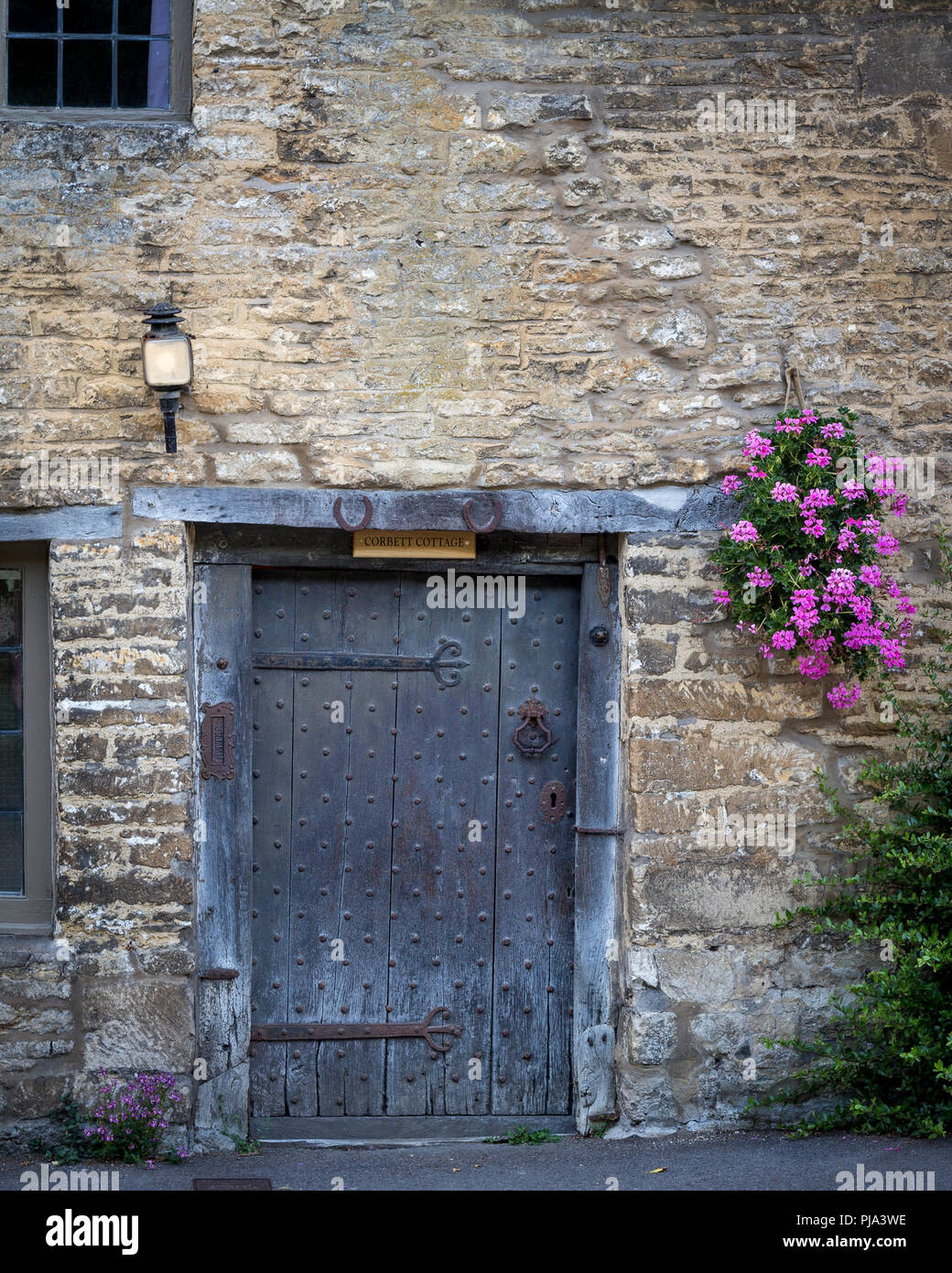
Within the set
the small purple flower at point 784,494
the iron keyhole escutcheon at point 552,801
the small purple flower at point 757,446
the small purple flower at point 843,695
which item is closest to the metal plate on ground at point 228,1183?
the iron keyhole escutcheon at point 552,801

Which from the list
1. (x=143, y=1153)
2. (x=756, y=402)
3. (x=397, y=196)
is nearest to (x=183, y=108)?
(x=397, y=196)

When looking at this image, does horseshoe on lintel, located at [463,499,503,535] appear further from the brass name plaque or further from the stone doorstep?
the stone doorstep

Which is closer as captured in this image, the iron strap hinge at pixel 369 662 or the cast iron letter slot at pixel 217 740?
the cast iron letter slot at pixel 217 740

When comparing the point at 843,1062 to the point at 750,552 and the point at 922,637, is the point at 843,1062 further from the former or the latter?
the point at 750,552

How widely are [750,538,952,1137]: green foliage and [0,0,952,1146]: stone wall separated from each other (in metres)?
0.13

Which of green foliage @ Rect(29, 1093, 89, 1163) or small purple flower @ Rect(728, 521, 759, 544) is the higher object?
small purple flower @ Rect(728, 521, 759, 544)

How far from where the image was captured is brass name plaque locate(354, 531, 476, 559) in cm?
419

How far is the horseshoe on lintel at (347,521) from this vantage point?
4.05m

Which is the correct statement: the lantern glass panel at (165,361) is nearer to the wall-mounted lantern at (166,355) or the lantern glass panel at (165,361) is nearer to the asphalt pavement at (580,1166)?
the wall-mounted lantern at (166,355)

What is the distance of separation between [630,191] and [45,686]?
271cm

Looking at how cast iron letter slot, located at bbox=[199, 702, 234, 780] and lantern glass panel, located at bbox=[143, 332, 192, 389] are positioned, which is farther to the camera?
cast iron letter slot, located at bbox=[199, 702, 234, 780]

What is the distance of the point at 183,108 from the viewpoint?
4.11m

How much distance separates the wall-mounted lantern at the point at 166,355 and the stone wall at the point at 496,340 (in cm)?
11

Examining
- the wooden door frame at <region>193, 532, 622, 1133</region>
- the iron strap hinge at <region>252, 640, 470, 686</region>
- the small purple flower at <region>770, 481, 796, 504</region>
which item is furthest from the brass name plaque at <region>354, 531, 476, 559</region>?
the small purple flower at <region>770, 481, 796, 504</region>
